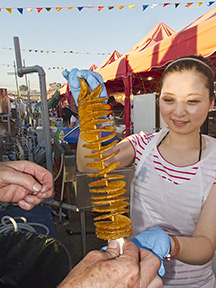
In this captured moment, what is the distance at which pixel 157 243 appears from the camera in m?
0.86

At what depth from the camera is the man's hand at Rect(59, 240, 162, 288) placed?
56 centimetres

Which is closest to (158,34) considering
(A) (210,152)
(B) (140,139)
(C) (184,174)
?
(B) (140,139)

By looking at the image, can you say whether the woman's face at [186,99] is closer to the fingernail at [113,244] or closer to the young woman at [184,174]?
the young woman at [184,174]

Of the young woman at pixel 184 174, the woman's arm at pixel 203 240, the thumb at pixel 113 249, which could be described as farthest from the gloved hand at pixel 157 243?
the young woman at pixel 184 174

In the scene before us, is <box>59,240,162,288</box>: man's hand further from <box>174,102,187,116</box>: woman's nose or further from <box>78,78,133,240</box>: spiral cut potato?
<box>174,102,187,116</box>: woman's nose

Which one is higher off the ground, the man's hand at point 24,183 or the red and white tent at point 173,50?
the red and white tent at point 173,50

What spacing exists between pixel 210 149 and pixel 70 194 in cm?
274

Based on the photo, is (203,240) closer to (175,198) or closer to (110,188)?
(175,198)

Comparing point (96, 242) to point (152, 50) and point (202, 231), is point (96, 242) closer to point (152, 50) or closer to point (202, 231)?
point (202, 231)

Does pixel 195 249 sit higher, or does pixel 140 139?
pixel 140 139

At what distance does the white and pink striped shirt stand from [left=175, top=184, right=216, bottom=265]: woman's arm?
0.07m

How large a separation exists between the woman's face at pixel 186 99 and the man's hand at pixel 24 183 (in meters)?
0.92

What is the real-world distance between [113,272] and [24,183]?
726 mm

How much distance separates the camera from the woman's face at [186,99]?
1.25 metres
